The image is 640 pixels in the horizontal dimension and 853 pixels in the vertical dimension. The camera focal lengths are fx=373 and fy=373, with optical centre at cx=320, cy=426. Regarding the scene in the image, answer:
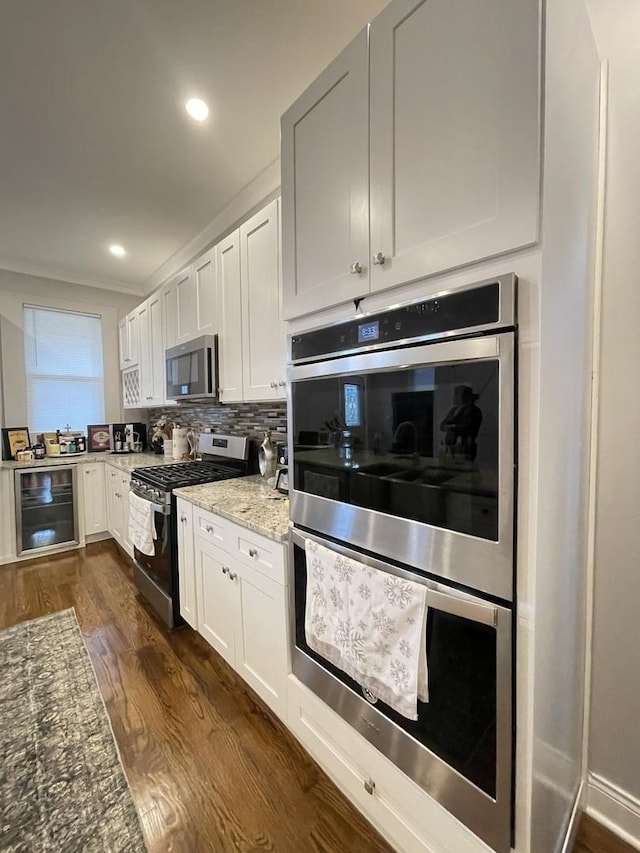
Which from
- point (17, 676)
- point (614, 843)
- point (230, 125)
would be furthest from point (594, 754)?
point (230, 125)

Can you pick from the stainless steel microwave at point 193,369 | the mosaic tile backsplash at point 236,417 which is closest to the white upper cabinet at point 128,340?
the mosaic tile backsplash at point 236,417

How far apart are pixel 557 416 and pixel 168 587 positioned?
7.44ft

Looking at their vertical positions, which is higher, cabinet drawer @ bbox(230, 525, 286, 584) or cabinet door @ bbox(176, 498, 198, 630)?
cabinet drawer @ bbox(230, 525, 286, 584)

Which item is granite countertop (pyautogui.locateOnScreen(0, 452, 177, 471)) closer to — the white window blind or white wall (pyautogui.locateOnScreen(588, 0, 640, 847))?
the white window blind

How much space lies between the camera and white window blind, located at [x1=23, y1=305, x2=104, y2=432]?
3.88 m

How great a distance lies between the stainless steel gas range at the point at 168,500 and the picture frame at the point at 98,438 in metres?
1.78

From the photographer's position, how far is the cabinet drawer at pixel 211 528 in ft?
5.82

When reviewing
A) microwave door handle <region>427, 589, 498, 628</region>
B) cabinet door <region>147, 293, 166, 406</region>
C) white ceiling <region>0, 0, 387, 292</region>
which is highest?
white ceiling <region>0, 0, 387, 292</region>

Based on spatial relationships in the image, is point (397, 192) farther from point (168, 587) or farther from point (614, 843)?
point (168, 587)

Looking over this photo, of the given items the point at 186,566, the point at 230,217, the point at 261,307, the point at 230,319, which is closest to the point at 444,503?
the point at 261,307

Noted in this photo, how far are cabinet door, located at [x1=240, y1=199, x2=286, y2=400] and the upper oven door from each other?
30.3 inches

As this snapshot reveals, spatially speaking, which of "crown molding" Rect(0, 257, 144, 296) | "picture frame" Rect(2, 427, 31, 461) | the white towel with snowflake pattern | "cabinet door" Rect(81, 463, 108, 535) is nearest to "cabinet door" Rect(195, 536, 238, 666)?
the white towel with snowflake pattern

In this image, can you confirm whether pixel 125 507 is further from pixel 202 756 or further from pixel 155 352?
pixel 202 756

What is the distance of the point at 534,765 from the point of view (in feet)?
2.71
